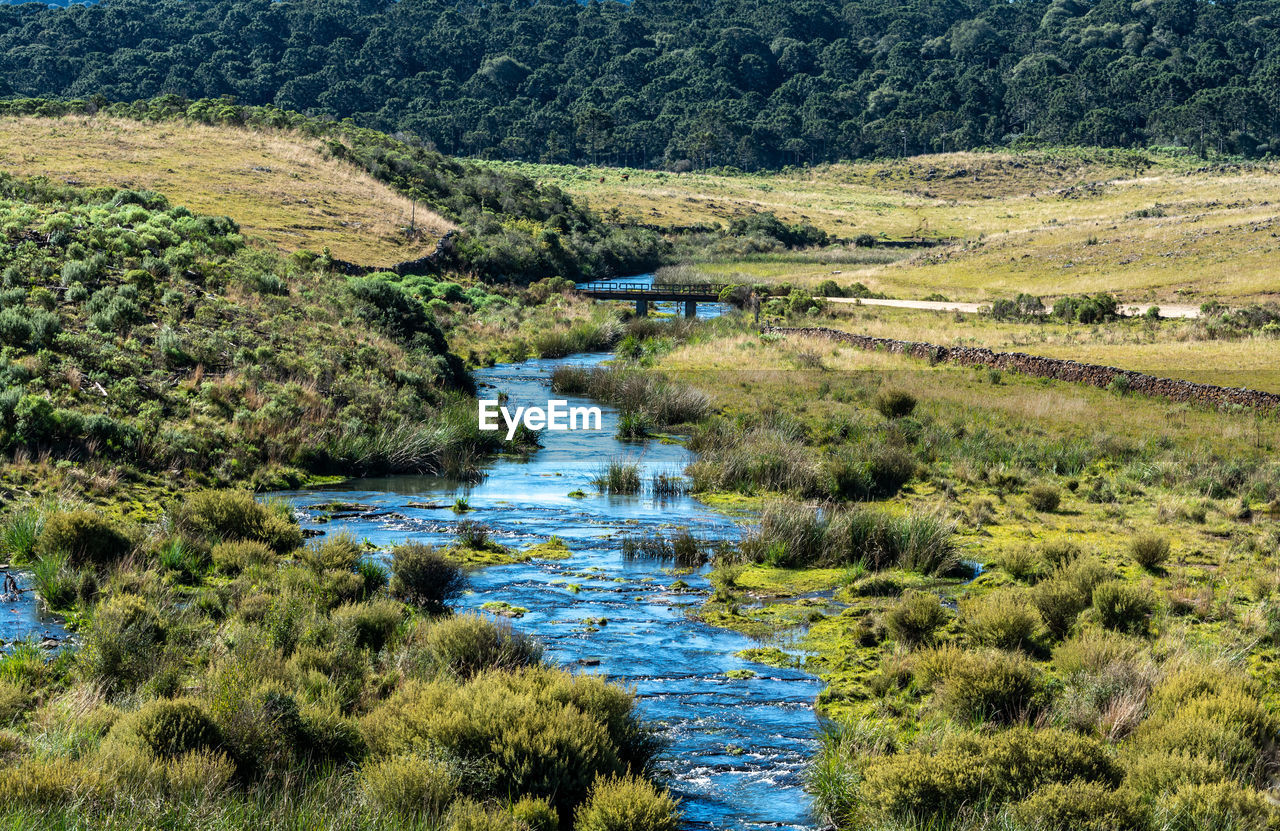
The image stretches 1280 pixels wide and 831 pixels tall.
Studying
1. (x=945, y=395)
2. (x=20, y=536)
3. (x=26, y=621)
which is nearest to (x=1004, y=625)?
(x=26, y=621)

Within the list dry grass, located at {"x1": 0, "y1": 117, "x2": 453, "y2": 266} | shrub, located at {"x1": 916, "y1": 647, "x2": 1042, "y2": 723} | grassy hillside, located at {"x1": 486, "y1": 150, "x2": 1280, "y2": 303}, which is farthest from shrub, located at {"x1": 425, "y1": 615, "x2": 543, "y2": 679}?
grassy hillside, located at {"x1": 486, "y1": 150, "x2": 1280, "y2": 303}

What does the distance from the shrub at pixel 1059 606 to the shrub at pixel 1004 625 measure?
551 millimetres

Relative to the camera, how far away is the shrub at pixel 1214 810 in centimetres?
993

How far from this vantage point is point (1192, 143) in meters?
190

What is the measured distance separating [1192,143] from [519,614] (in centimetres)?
20160

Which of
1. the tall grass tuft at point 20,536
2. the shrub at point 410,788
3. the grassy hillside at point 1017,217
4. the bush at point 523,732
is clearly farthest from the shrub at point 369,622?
the grassy hillside at point 1017,217

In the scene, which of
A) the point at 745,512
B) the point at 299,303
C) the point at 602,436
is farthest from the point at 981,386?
the point at 299,303

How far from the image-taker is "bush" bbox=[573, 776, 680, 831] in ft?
32.6

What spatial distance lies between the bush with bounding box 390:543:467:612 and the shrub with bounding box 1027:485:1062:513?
13.4 metres

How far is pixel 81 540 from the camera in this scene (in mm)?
17203

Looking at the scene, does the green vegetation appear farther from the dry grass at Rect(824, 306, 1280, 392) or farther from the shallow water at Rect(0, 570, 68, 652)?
the dry grass at Rect(824, 306, 1280, 392)

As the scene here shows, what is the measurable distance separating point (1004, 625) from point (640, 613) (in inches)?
211

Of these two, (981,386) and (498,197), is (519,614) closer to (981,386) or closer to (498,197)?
(981,386)

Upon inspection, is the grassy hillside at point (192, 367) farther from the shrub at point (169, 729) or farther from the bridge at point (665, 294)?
the bridge at point (665, 294)
